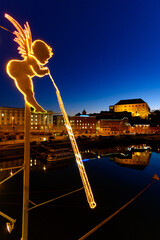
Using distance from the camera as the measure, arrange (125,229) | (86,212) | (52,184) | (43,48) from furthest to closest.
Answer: (52,184) < (86,212) < (125,229) < (43,48)

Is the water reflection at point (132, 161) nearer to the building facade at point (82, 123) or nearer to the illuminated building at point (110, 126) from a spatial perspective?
the building facade at point (82, 123)

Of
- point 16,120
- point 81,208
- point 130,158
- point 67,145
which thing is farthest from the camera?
point 16,120

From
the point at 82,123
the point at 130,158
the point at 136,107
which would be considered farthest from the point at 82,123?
the point at 136,107

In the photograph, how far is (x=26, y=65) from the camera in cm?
360

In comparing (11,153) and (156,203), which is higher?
(11,153)

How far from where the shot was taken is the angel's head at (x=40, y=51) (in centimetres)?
387

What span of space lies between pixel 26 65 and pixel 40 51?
2.34 feet

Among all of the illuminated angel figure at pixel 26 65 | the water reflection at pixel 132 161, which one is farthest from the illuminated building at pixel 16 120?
the illuminated angel figure at pixel 26 65

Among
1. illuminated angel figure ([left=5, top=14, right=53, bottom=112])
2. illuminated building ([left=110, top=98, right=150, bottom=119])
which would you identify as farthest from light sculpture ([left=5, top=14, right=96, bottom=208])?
illuminated building ([left=110, top=98, right=150, bottom=119])

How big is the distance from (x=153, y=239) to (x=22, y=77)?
491 inches

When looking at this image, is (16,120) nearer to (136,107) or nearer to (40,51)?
(40,51)

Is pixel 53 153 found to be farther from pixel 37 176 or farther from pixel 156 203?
pixel 156 203

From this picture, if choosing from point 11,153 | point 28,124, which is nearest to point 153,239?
point 28,124

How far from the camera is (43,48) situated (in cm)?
400
